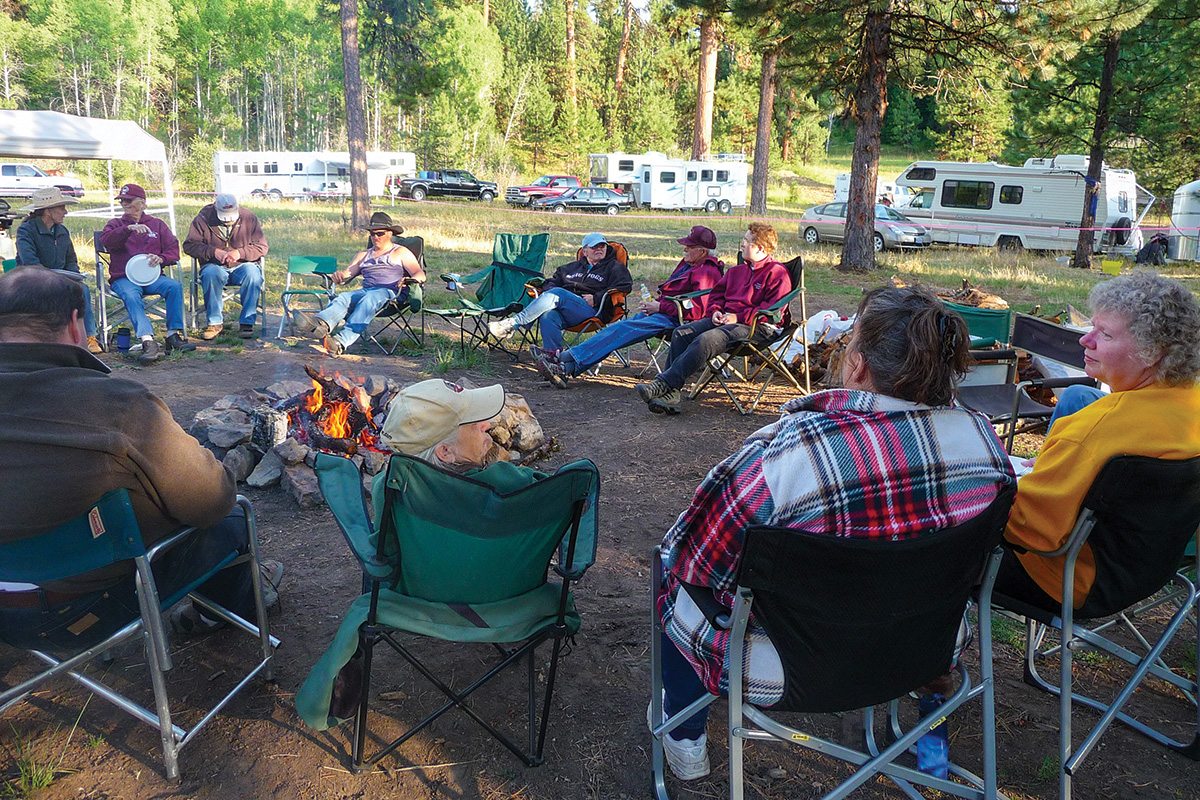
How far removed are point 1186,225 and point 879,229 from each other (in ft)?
20.1

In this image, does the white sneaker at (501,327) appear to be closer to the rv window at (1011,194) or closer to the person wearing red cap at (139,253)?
the person wearing red cap at (139,253)

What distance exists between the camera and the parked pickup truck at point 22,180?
80.2 feet

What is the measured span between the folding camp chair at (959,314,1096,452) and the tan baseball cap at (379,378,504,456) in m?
2.75

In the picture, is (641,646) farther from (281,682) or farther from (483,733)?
(281,682)

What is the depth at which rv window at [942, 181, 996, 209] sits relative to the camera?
60.3 feet

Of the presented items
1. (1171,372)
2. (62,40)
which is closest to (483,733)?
(1171,372)

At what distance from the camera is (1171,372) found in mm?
1889

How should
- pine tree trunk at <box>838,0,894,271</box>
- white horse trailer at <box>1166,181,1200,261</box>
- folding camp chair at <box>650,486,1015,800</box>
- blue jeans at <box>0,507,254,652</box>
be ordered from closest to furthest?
folding camp chair at <box>650,486,1015,800</box> < blue jeans at <box>0,507,254,652</box> < pine tree trunk at <box>838,0,894,271</box> < white horse trailer at <box>1166,181,1200,261</box>

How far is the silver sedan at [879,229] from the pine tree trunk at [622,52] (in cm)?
1694

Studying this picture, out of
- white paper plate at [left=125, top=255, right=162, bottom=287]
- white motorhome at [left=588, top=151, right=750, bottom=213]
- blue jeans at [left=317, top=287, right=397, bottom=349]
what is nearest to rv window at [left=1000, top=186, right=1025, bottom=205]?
white motorhome at [left=588, top=151, right=750, bottom=213]

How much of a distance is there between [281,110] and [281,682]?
158ft

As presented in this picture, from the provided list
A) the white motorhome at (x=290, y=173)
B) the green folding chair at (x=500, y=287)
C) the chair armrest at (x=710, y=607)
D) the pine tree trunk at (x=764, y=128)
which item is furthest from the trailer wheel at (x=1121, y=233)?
the white motorhome at (x=290, y=173)

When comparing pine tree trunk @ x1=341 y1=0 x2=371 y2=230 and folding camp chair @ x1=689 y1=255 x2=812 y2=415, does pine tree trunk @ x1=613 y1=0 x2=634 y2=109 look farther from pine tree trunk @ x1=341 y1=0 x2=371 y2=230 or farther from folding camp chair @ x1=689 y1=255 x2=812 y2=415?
folding camp chair @ x1=689 y1=255 x2=812 y2=415

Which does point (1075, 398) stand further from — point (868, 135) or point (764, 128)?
point (764, 128)
